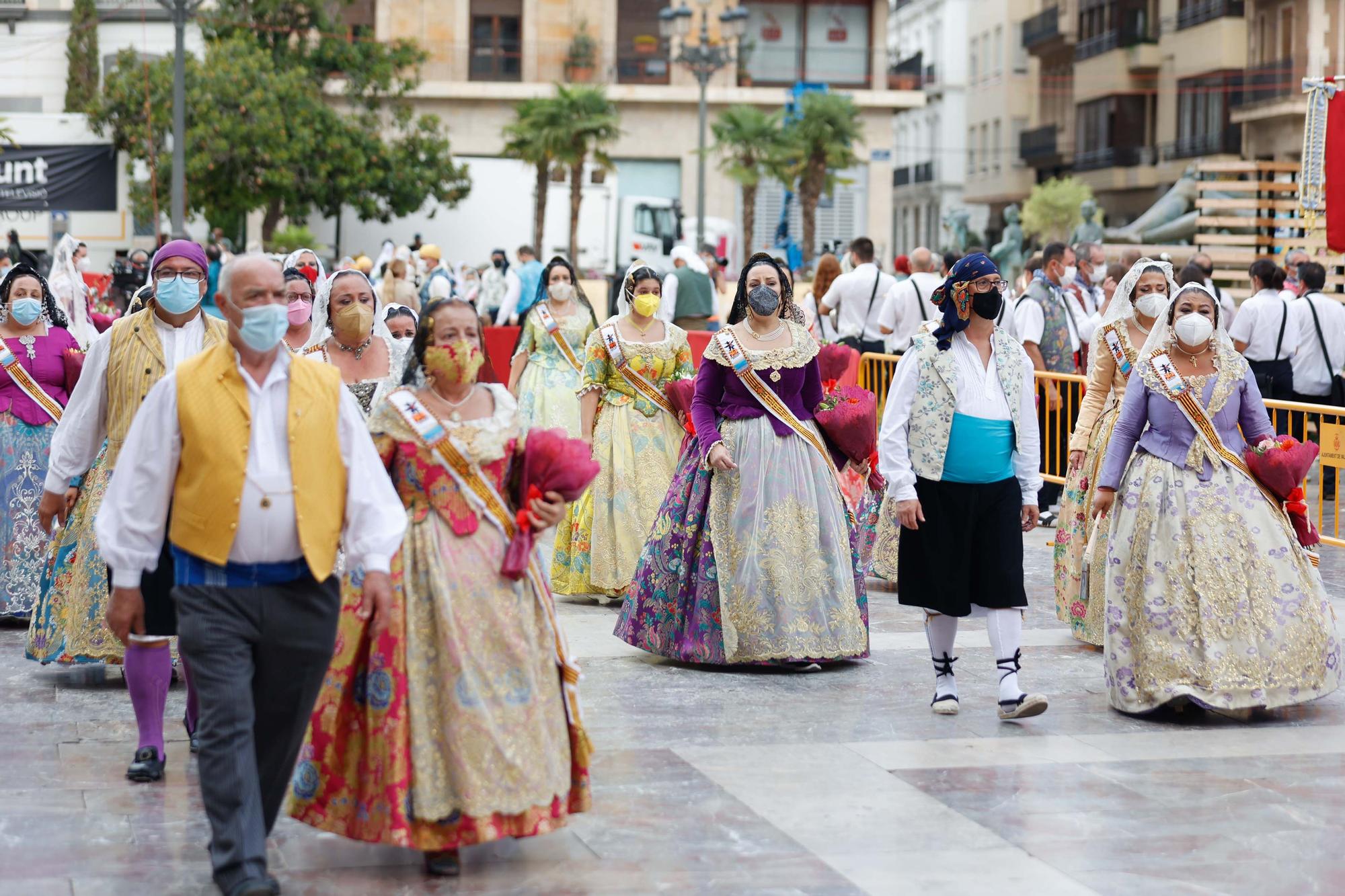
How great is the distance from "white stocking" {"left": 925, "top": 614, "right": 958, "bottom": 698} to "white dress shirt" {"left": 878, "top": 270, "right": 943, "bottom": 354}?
7.32 meters

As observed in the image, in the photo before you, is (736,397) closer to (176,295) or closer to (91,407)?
(176,295)

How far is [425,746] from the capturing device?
5184mm

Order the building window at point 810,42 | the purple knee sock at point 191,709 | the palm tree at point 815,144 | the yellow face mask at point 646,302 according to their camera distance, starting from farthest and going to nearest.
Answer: the building window at point 810,42 < the palm tree at point 815,144 < the yellow face mask at point 646,302 < the purple knee sock at point 191,709

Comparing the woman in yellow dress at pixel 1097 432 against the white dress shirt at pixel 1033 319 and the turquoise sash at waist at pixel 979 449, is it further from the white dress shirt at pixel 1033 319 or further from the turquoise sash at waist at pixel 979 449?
the white dress shirt at pixel 1033 319

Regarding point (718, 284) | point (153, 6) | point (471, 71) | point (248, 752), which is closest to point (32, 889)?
point (248, 752)

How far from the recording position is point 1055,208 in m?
53.6

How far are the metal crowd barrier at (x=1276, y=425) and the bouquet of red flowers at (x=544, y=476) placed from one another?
5876mm

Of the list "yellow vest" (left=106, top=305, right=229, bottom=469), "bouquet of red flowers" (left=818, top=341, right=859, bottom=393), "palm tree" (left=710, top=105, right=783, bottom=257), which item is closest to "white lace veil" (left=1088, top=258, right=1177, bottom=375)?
"bouquet of red flowers" (left=818, top=341, right=859, bottom=393)

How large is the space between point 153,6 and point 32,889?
45.3 m

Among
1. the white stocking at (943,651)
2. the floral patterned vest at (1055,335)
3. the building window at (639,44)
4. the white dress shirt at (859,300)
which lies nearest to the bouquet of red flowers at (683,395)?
the white stocking at (943,651)

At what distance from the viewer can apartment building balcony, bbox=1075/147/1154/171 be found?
54719 millimetres

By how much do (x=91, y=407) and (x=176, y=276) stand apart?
611 millimetres

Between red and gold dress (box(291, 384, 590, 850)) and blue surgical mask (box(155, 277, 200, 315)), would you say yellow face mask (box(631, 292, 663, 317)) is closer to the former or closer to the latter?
blue surgical mask (box(155, 277, 200, 315))

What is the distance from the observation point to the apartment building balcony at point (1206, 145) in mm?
48531
